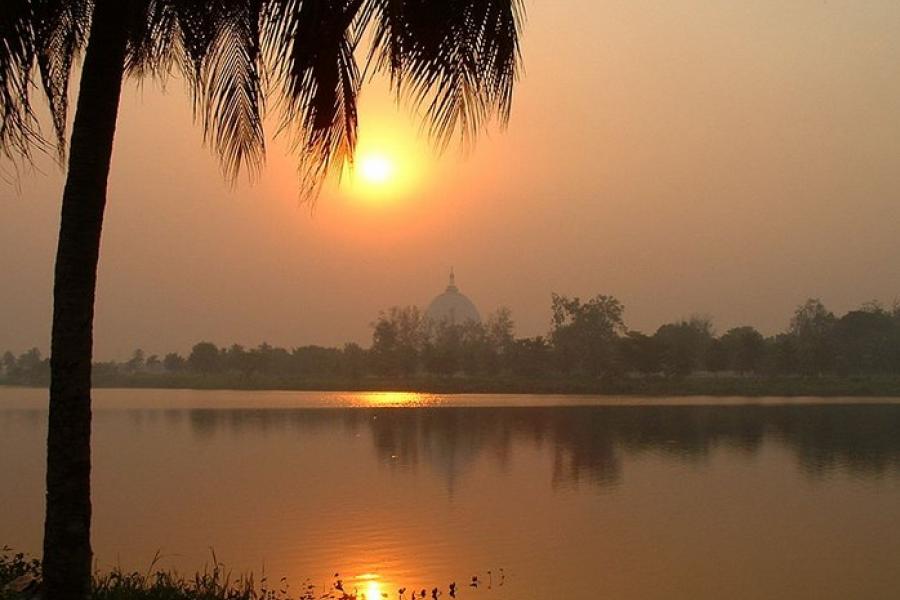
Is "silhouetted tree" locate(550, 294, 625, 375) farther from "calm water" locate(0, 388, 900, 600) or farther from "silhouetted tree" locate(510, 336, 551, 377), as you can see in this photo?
"calm water" locate(0, 388, 900, 600)

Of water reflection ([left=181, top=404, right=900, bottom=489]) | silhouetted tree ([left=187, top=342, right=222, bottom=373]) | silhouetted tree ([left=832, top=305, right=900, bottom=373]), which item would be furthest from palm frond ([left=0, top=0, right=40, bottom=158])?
silhouetted tree ([left=187, top=342, right=222, bottom=373])

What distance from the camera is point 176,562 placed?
10.4 meters

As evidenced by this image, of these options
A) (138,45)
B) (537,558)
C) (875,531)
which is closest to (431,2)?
(138,45)

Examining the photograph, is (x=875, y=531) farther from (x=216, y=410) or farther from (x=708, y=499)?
(x=216, y=410)

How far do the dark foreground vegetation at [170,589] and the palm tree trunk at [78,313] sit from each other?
397 mm

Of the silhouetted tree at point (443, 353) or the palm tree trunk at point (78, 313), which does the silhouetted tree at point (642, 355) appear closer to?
the silhouetted tree at point (443, 353)

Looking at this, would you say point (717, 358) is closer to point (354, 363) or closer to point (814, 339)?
point (814, 339)

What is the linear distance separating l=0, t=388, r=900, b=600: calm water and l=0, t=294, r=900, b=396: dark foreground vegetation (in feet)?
123

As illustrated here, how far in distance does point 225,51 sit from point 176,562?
21.0ft

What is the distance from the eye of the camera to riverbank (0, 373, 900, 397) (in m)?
60.2

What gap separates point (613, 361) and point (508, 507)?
53809 millimetres

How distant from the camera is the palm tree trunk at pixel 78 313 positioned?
5.28 m

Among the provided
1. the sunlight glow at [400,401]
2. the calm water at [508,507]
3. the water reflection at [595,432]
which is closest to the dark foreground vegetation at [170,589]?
the calm water at [508,507]

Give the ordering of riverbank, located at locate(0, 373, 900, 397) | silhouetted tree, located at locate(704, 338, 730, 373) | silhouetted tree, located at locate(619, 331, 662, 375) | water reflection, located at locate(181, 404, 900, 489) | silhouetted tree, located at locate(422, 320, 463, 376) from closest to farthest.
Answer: water reflection, located at locate(181, 404, 900, 489)
riverbank, located at locate(0, 373, 900, 397)
silhouetted tree, located at locate(619, 331, 662, 375)
silhouetted tree, located at locate(704, 338, 730, 373)
silhouetted tree, located at locate(422, 320, 463, 376)
